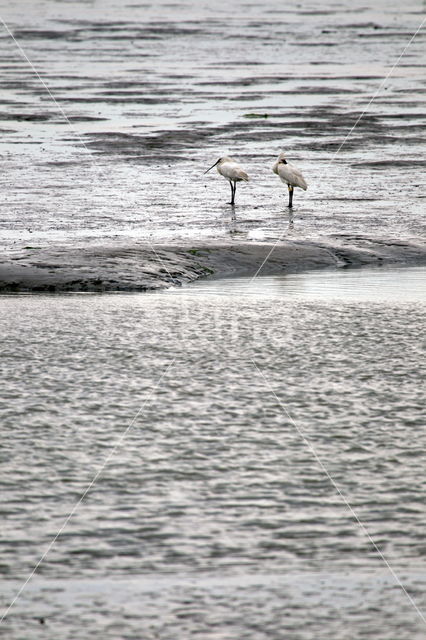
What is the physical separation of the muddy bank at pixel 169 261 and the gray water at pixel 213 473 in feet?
4.10

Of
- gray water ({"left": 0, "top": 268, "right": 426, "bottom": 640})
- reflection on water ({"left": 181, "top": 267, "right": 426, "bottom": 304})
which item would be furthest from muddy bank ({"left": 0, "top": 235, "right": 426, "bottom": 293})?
gray water ({"left": 0, "top": 268, "right": 426, "bottom": 640})

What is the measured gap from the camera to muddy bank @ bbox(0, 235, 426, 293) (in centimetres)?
955

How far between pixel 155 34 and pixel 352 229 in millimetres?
41072

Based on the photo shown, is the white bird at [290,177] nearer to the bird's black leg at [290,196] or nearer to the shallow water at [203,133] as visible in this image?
the bird's black leg at [290,196]

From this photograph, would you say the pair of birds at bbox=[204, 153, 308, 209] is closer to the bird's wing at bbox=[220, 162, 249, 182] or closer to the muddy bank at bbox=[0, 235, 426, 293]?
the bird's wing at bbox=[220, 162, 249, 182]

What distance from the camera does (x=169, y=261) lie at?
34.1ft

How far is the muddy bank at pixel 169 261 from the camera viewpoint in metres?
9.55

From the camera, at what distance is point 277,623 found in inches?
145

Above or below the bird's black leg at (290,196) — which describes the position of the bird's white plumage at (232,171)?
above

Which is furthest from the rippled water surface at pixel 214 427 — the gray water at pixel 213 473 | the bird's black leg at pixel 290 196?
the bird's black leg at pixel 290 196

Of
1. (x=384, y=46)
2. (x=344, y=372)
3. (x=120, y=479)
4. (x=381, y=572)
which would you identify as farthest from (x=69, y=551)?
(x=384, y=46)

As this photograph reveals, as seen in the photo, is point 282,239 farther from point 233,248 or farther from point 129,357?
point 129,357

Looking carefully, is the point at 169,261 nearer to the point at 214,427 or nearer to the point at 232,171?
the point at 232,171

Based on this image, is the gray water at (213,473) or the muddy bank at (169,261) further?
the muddy bank at (169,261)
